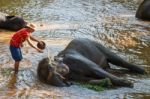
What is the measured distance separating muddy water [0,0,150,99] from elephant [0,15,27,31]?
0.47 m

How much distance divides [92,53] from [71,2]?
391 inches

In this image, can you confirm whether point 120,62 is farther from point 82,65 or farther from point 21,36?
point 21,36

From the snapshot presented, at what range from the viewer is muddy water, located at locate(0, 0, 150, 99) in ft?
32.0

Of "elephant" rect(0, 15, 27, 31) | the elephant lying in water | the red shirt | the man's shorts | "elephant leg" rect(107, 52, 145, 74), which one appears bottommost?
"elephant" rect(0, 15, 27, 31)

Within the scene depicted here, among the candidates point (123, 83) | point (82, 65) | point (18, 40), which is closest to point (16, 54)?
point (18, 40)

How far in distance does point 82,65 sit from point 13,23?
5.78 metres

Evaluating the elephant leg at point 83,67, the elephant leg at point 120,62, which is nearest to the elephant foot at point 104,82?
the elephant leg at point 83,67

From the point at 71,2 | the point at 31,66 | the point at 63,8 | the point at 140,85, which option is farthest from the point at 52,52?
the point at 71,2

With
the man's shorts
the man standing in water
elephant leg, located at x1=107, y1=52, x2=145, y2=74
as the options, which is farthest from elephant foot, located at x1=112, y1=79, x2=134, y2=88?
the man's shorts

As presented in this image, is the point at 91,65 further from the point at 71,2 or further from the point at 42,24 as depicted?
the point at 71,2

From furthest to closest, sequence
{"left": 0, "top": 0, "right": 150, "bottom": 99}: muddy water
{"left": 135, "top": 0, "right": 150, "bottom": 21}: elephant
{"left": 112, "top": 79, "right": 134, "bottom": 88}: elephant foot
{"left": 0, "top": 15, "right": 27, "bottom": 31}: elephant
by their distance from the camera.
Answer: {"left": 135, "top": 0, "right": 150, "bottom": 21}: elephant, {"left": 0, "top": 15, "right": 27, "bottom": 31}: elephant, {"left": 112, "top": 79, "right": 134, "bottom": 88}: elephant foot, {"left": 0, "top": 0, "right": 150, "bottom": 99}: muddy water

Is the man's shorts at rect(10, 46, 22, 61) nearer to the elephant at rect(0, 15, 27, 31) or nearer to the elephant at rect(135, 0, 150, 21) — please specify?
the elephant at rect(0, 15, 27, 31)

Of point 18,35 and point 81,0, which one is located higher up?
point 18,35

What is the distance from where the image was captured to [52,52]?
1248cm
